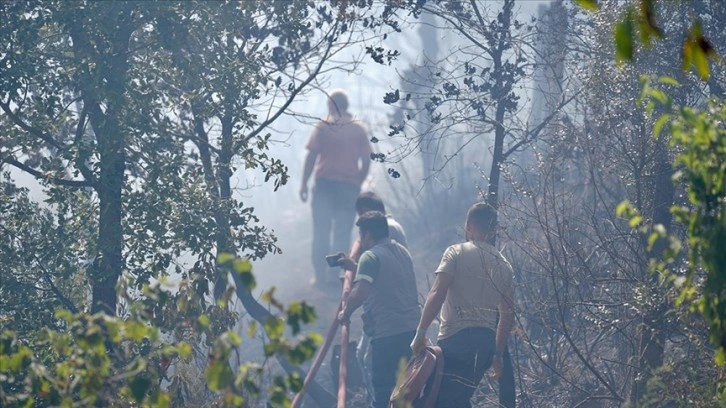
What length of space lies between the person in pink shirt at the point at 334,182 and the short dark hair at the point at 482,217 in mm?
4694

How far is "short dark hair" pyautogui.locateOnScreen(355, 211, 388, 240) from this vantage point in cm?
754

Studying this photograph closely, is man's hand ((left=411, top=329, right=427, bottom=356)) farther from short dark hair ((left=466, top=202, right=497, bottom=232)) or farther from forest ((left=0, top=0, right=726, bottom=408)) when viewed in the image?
short dark hair ((left=466, top=202, right=497, bottom=232))

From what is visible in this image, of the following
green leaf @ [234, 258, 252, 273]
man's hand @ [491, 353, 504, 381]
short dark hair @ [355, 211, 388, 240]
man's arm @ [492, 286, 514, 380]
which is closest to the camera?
green leaf @ [234, 258, 252, 273]

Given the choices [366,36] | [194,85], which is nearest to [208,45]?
[194,85]

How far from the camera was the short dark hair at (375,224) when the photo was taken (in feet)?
24.7

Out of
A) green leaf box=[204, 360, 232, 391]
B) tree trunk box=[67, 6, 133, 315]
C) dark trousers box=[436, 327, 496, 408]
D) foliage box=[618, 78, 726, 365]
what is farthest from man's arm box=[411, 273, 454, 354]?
green leaf box=[204, 360, 232, 391]

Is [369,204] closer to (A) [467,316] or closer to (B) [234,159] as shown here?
(B) [234,159]

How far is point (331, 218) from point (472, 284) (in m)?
5.27

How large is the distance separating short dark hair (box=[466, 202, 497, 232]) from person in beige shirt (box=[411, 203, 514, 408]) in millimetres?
181

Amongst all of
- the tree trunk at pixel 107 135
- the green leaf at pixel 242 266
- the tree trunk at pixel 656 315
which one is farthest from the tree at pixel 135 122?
the tree trunk at pixel 656 315

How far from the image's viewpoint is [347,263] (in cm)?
786

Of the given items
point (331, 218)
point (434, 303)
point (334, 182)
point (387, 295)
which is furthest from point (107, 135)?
point (331, 218)

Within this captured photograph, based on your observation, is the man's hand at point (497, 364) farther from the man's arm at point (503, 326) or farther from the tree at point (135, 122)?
the tree at point (135, 122)

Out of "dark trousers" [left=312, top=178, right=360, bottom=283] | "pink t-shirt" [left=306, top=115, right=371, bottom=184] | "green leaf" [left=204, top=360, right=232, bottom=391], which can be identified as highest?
"pink t-shirt" [left=306, top=115, right=371, bottom=184]
